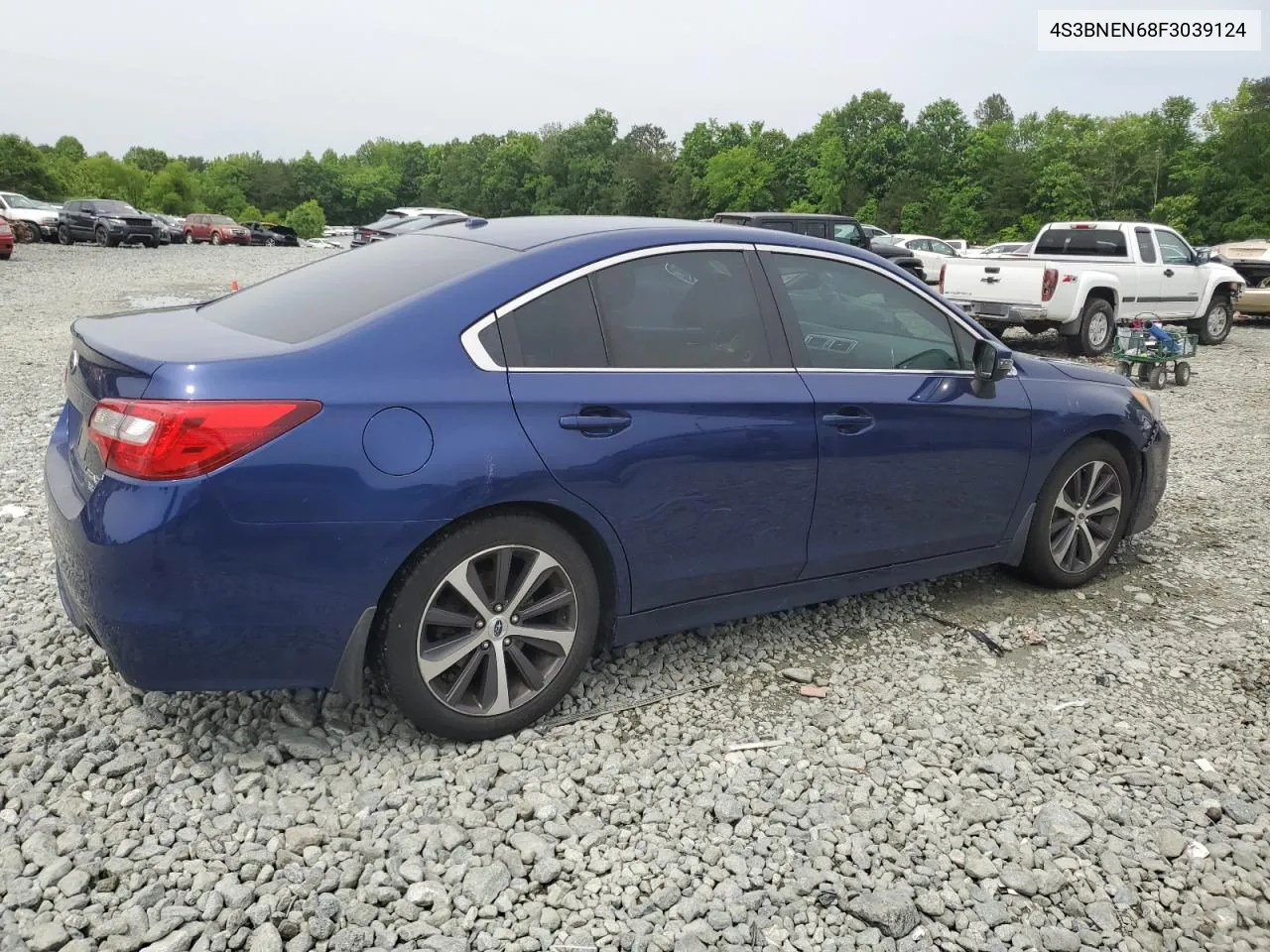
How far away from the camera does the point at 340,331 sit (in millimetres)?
3170

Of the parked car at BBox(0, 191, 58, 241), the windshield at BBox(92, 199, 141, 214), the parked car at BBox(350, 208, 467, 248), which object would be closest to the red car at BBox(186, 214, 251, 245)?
→ the windshield at BBox(92, 199, 141, 214)

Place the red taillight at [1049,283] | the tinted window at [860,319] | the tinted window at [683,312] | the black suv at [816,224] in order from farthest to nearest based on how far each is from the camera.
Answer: the black suv at [816,224]
the red taillight at [1049,283]
the tinted window at [860,319]
the tinted window at [683,312]

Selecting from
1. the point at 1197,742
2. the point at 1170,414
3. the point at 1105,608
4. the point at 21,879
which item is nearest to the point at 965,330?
the point at 1105,608

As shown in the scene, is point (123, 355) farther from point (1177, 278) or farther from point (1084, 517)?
point (1177, 278)

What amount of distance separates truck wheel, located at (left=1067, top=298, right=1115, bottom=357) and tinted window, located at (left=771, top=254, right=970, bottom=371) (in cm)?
1053

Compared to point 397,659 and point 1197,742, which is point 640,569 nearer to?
point 397,659

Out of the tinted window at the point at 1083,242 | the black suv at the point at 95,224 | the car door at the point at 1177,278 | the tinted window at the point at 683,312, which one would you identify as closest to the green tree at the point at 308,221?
the black suv at the point at 95,224

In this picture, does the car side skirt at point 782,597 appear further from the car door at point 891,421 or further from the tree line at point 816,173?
the tree line at point 816,173

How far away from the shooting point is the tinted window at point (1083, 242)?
15.0 m

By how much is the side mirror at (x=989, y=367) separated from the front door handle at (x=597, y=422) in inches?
71.5

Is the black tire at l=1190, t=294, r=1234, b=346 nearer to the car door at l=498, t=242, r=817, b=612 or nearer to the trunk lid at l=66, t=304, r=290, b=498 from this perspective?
the car door at l=498, t=242, r=817, b=612

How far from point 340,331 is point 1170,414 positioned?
958 centimetres

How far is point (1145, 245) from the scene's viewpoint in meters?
15.0

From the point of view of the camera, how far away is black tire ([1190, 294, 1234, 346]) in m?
16.1
